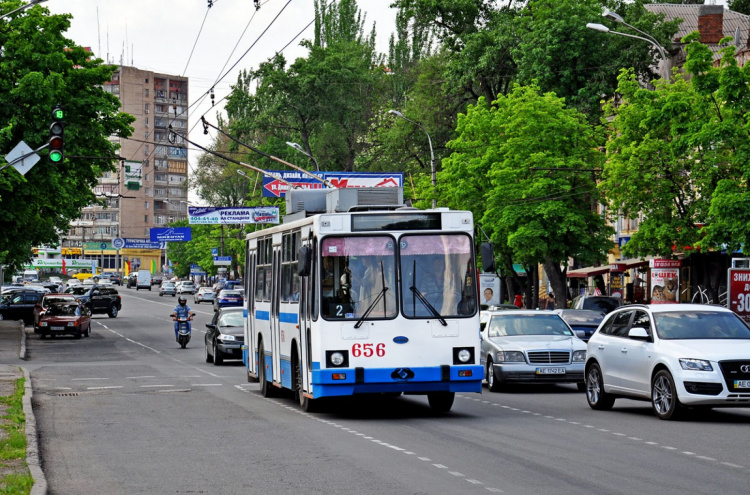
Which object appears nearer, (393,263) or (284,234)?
(393,263)

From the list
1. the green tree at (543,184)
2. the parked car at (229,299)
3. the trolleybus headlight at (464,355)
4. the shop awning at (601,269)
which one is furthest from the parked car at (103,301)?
the trolleybus headlight at (464,355)

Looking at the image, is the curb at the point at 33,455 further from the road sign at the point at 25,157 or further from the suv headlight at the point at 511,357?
the road sign at the point at 25,157

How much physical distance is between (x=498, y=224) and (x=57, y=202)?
16.9 metres

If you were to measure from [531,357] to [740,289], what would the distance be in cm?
810

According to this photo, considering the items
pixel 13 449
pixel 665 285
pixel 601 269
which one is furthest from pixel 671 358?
pixel 601 269

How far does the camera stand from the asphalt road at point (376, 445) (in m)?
11.1

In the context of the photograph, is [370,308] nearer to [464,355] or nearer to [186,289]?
[464,355]

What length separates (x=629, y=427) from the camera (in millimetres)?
16328

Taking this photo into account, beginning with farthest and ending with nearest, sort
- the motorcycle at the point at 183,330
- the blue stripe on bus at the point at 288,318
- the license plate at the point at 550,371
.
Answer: the motorcycle at the point at 183,330, the license plate at the point at 550,371, the blue stripe on bus at the point at 288,318

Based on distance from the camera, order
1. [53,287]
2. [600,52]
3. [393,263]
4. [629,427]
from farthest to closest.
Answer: [53,287] < [600,52] < [393,263] < [629,427]

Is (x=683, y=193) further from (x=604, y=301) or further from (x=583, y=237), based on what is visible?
(x=583, y=237)

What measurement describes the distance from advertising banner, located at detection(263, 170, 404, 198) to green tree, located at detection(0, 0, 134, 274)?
609cm

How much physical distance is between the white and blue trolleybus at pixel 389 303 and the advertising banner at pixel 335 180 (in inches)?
1251

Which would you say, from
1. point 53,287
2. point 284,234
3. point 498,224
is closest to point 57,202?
point 498,224
